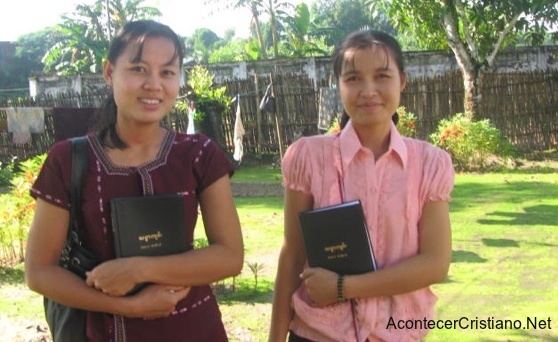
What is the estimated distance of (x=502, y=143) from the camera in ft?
37.3

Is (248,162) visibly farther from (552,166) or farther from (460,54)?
(552,166)

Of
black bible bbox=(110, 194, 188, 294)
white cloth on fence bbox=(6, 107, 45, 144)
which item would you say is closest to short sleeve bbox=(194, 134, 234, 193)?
black bible bbox=(110, 194, 188, 294)

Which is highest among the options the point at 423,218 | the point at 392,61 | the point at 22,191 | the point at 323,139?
the point at 392,61

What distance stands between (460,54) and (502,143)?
215cm

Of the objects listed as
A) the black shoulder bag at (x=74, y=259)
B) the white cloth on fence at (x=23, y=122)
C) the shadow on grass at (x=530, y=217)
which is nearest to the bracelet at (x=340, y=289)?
the black shoulder bag at (x=74, y=259)

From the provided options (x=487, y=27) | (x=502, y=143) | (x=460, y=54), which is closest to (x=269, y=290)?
(x=502, y=143)

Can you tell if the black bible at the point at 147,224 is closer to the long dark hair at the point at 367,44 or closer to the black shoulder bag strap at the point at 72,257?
the black shoulder bag strap at the point at 72,257

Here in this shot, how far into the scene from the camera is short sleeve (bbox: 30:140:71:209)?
1555 mm

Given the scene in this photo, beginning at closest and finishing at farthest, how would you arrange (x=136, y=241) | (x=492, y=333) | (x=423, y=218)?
(x=136, y=241), (x=423, y=218), (x=492, y=333)

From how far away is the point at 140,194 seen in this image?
160cm

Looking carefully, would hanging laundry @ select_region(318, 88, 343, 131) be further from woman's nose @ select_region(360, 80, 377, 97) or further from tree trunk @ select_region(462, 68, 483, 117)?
woman's nose @ select_region(360, 80, 377, 97)

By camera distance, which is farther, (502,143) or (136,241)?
(502,143)

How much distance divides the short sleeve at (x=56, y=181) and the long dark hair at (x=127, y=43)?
0.44 feet

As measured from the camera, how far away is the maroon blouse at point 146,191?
1.56 meters
